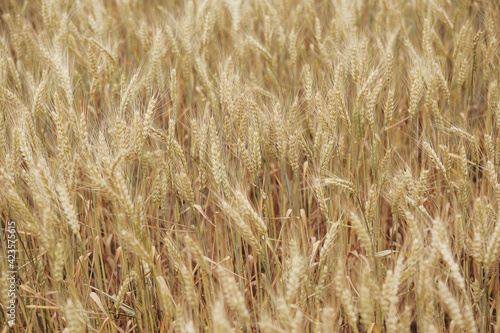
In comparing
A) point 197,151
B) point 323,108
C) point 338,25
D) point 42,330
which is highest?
point 338,25

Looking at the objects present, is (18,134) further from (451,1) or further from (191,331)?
(451,1)

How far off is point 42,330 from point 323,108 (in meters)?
1.34

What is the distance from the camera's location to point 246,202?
4.15 ft

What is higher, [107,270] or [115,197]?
[115,197]

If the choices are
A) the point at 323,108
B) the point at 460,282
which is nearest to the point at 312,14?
the point at 323,108

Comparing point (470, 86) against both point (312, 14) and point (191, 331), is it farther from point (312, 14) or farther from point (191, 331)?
point (191, 331)

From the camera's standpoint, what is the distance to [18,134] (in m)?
1.42

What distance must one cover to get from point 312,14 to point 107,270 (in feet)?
6.80

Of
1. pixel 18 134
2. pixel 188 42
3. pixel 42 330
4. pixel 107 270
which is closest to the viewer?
pixel 18 134

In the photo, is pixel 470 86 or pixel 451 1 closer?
pixel 470 86

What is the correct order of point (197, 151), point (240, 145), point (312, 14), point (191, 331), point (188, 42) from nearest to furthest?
point (191, 331) < point (240, 145) < point (197, 151) < point (188, 42) < point (312, 14)

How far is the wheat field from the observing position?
122cm

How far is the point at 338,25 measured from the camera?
2.71 metres

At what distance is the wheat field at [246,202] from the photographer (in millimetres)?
1216
